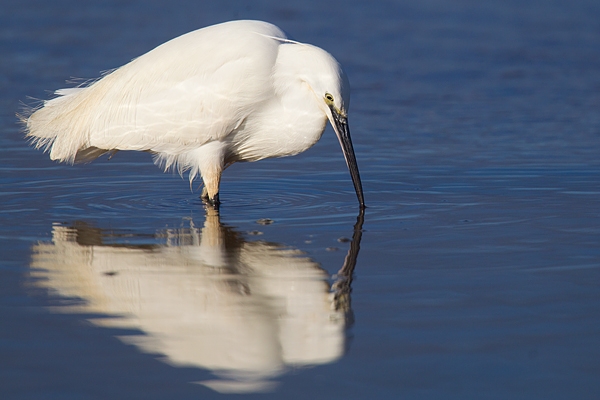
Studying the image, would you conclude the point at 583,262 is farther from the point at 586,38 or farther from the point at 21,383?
the point at 586,38

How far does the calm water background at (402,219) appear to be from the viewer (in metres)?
3.40

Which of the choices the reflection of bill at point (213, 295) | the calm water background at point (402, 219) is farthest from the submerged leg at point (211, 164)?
the reflection of bill at point (213, 295)

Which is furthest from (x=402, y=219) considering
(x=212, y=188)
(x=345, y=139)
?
(x=212, y=188)

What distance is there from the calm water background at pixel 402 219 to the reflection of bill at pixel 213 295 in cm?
8

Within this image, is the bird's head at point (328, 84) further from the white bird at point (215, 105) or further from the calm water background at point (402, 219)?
the calm water background at point (402, 219)

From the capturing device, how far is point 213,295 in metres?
4.28

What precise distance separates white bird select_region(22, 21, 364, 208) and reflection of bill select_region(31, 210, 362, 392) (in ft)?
2.69

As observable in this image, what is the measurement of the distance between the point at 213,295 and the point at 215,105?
206cm

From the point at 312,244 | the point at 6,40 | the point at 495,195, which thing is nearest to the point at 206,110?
the point at 312,244

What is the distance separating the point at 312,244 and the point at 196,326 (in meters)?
1.48

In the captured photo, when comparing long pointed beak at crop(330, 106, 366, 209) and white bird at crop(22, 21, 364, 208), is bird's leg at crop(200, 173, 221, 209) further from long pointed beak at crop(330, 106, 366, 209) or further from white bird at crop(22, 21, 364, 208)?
long pointed beak at crop(330, 106, 366, 209)

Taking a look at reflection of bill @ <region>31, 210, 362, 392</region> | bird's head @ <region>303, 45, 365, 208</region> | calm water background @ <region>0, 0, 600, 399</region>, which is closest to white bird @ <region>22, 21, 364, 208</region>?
bird's head @ <region>303, 45, 365, 208</region>

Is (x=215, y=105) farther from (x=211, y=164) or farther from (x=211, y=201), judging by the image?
(x=211, y=201)

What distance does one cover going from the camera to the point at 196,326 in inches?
152
